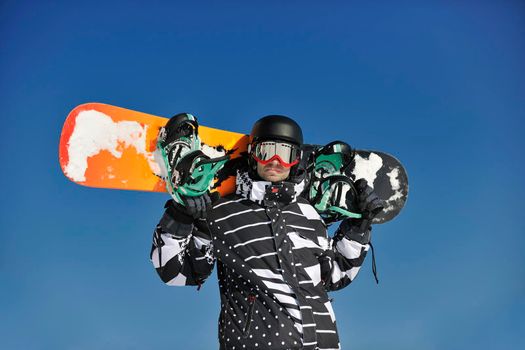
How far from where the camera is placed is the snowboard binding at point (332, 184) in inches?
173

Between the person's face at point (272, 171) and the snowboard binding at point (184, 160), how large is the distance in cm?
49

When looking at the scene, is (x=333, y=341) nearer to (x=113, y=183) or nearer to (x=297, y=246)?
(x=297, y=246)

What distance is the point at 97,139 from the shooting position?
12.7 feet

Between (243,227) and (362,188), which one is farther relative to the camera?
(362,188)

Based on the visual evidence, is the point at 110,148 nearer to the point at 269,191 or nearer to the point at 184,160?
the point at 184,160

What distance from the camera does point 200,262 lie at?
3766mm

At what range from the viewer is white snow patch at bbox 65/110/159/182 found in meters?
3.78

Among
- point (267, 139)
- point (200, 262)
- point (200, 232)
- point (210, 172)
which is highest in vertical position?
point (267, 139)

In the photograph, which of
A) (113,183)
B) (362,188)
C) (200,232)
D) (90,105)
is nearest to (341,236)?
(362,188)

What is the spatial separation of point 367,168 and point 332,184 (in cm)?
79

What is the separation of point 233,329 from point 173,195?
113cm

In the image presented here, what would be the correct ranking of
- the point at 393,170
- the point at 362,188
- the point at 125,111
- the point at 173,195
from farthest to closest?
1. the point at 393,170
2. the point at 362,188
3. the point at 125,111
4. the point at 173,195

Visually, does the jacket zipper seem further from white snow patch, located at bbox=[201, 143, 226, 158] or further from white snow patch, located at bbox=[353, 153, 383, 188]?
white snow patch, located at bbox=[353, 153, 383, 188]

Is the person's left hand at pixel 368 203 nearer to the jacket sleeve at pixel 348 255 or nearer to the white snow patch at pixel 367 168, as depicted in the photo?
the jacket sleeve at pixel 348 255
